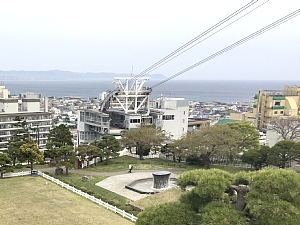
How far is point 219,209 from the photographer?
883 centimetres

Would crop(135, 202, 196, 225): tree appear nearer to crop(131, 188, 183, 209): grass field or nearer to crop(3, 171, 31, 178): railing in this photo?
crop(131, 188, 183, 209): grass field

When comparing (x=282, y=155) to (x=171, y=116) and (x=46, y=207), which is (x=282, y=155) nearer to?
(x=46, y=207)

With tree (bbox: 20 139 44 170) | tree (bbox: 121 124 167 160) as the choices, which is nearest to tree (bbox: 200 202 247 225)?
tree (bbox: 20 139 44 170)

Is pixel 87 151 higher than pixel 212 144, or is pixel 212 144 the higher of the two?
pixel 212 144

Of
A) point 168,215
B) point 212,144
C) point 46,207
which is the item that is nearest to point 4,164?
point 46,207

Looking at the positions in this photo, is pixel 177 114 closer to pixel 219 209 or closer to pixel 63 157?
pixel 63 157

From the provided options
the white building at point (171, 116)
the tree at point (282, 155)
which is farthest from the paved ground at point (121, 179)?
the white building at point (171, 116)

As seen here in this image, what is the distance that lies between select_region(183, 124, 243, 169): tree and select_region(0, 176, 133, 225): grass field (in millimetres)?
14355

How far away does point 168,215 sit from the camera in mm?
9531

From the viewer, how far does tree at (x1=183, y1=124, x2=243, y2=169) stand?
29875 mm

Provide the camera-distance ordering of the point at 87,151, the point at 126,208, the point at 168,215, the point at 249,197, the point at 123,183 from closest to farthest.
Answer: the point at 249,197 < the point at 168,215 < the point at 126,208 < the point at 123,183 < the point at 87,151

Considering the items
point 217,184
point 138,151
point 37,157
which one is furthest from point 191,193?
point 138,151

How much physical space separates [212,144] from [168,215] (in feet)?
69.4

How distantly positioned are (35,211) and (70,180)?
7.75m
